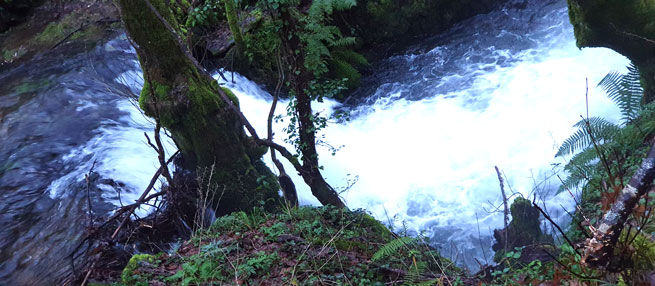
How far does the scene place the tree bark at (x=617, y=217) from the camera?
213 cm

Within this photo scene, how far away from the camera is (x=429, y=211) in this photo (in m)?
7.49

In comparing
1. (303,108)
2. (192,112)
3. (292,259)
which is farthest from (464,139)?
(292,259)

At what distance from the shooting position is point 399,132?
31.3 feet

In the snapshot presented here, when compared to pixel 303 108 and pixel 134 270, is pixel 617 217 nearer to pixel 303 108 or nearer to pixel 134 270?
pixel 134 270

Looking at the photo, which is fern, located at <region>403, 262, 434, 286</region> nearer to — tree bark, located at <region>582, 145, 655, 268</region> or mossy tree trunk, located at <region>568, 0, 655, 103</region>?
tree bark, located at <region>582, 145, 655, 268</region>

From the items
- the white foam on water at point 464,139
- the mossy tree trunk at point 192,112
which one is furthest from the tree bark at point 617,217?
the white foam on water at point 464,139

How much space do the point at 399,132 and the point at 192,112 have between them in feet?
15.9

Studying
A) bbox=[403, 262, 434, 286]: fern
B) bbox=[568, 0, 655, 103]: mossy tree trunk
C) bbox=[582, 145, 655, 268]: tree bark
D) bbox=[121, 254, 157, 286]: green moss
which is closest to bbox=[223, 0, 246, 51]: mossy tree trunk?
bbox=[121, 254, 157, 286]: green moss

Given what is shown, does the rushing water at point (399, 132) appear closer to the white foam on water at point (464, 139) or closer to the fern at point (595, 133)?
the white foam on water at point (464, 139)

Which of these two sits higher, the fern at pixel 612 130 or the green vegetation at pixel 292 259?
the fern at pixel 612 130

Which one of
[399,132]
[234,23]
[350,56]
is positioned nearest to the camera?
[234,23]

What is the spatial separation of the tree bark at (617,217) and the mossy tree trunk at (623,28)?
3878 millimetres

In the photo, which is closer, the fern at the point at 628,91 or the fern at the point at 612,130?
the fern at the point at 612,130

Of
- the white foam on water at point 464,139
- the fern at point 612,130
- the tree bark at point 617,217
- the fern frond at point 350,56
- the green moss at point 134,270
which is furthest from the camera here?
the fern frond at point 350,56
